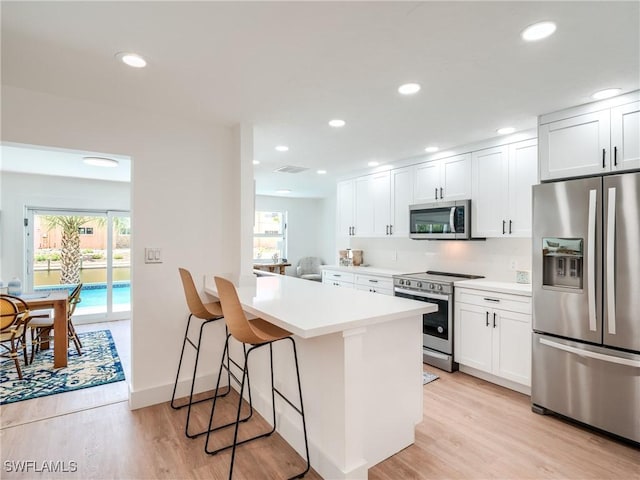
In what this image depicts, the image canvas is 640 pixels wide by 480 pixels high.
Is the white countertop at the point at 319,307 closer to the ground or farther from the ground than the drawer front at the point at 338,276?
farther from the ground

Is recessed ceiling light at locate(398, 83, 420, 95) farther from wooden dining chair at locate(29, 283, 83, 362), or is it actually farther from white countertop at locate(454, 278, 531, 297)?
wooden dining chair at locate(29, 283, 83, 362)

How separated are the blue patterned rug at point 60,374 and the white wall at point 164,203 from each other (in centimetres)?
95

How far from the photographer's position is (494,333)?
10.6 ft

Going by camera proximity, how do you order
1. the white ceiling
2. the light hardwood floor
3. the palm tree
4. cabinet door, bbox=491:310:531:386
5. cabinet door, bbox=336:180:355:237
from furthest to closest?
the palm tree, cabinet door, bbox=336:180:355:237, cabinet door, bbox=491:310:531:386, the light hardwood floor, the white ceiling

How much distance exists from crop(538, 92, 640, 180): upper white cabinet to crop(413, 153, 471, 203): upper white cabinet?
1013mm

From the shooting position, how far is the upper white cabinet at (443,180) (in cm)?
384

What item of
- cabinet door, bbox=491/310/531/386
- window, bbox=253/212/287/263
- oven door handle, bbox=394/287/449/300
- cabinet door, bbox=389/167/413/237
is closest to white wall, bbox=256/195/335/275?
window, bbox=253/212/287/263

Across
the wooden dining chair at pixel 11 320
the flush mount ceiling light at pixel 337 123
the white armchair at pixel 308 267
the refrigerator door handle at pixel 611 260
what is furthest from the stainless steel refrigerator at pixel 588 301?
the white armchair at pixel 308 267

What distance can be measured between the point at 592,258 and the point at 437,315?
1.61 m

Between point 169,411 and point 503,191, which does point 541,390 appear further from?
point 169,411

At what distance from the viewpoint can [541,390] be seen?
2738 millimetres

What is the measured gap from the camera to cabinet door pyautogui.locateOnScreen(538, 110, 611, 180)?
2.50 meters

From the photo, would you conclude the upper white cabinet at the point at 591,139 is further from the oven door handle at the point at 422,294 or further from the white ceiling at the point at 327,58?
the oven door handle at the point at 422,294

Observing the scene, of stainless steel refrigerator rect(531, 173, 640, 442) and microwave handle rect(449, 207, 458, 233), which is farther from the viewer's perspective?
microwave handle rect(449, 207, 458, 233)
